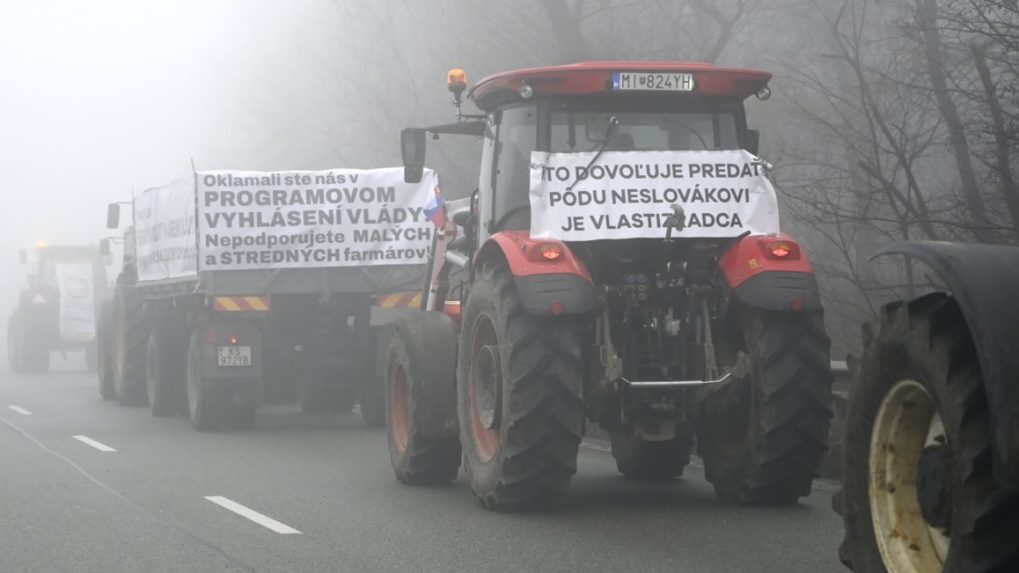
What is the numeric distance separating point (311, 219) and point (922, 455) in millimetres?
12325

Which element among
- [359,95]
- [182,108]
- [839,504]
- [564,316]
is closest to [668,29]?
[359,95]

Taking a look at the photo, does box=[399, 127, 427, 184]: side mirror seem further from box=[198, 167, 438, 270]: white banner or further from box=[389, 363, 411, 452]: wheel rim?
box=[198, 167, 438, 270]: white banner

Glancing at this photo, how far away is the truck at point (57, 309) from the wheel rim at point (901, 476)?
104 feet

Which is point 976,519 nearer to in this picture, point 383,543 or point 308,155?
point 383,543

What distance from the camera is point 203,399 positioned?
18031 mm

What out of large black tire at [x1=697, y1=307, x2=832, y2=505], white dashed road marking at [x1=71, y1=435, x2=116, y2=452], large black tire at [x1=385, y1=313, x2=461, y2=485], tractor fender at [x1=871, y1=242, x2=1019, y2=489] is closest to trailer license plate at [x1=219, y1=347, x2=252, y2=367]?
white dashed road marking at [x1=71, y1=435, x2=116, y2=452]

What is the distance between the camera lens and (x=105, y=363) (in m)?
24.8

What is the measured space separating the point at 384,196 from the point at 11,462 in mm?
5180

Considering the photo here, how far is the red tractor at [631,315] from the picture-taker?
33.8ft

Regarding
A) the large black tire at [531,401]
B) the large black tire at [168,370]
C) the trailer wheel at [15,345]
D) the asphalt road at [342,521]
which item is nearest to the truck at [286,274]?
the large black tire at [168,370]

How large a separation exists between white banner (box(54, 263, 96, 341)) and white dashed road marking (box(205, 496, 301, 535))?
86.8 feet

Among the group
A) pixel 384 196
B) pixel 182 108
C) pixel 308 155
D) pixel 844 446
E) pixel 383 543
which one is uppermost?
pixel 182 108

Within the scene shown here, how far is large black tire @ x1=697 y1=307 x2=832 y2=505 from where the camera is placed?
10320 millimetres

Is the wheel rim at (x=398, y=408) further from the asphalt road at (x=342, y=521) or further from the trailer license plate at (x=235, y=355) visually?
the trailer license plate at (x=235, y=355)
